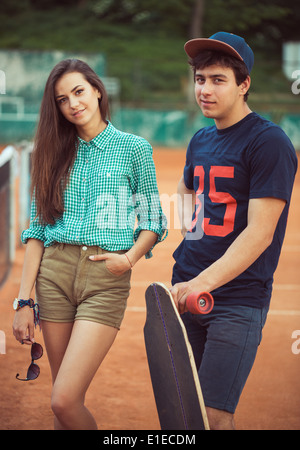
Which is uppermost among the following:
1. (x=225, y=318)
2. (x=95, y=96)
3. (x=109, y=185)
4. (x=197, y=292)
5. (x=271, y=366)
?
(x=95, y=96)

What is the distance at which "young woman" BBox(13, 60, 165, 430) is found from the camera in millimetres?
2945

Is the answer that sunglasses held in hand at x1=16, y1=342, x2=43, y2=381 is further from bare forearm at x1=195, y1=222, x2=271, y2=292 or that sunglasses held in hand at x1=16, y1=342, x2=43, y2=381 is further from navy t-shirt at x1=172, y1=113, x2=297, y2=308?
bare forearm at x1=195, y1=222, x2=271, y2=292

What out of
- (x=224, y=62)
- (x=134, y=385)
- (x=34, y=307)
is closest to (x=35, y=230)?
(x=34, y=307)

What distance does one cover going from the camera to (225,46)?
2709 millimetres

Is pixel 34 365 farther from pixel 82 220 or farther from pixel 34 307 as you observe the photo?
pixel 82 220

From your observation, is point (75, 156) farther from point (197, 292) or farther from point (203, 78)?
point (197, 292)

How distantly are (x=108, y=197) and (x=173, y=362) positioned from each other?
2.75ft

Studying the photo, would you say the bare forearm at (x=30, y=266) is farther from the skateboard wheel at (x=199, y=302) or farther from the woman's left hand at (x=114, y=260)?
the skateboard wheel at (x=199, y=302)

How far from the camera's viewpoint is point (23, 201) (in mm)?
10359

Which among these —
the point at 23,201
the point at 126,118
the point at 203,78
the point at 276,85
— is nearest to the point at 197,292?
the point at 203,78

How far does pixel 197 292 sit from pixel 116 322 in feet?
2.16

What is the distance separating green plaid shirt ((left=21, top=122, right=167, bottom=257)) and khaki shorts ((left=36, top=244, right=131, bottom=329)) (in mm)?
72

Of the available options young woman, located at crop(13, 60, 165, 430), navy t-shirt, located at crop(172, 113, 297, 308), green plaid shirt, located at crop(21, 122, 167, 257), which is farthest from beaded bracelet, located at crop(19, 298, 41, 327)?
navy t-shirt, located at crop(172, 113, 297, 308)

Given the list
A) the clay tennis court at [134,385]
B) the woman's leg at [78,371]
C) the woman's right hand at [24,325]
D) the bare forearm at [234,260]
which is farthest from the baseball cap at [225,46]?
the clay tennis court at [134,385]
